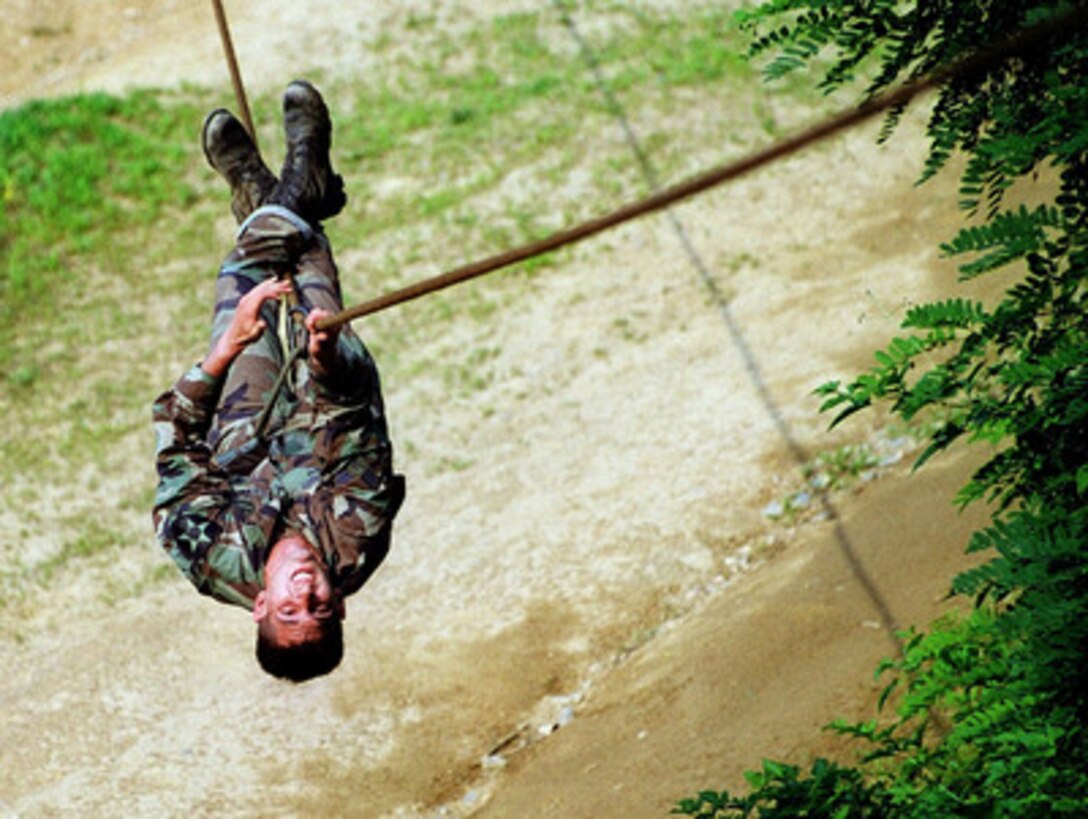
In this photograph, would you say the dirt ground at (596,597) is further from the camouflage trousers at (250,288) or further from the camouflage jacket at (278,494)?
the camouflage trousers at (250,288)

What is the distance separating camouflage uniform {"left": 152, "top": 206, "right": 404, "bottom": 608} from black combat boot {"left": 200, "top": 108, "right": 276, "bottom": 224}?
75cm

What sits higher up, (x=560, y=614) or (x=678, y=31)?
(x=678, y=31)

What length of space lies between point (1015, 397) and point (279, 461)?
8.52 feet

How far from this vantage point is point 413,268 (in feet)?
47.5

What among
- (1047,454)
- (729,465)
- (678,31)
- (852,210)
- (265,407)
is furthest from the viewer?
(678,31)

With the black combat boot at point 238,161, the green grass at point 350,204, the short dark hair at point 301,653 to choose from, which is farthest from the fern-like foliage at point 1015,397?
the green grass at point 350,204

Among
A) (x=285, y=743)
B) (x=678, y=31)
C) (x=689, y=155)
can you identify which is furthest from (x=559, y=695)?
(x=678, y=31)

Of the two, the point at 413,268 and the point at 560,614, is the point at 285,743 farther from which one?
the point at 413,268

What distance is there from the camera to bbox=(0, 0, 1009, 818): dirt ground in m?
8.58

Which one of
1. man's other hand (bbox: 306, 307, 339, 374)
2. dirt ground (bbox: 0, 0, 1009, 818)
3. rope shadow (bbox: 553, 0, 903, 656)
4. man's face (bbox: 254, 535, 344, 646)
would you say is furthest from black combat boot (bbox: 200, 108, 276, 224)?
dirt ground (bbox: 0, 0, 1009, 818)

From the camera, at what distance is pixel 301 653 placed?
5172mm

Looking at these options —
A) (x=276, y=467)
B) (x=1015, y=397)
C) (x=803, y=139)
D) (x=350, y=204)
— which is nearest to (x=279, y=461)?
(x=276, y=467)

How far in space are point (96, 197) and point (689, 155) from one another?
5972mm

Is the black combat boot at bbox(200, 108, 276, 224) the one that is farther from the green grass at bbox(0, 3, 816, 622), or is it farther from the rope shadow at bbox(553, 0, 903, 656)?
the green grass at bbox(0, 3, 816, 622)
